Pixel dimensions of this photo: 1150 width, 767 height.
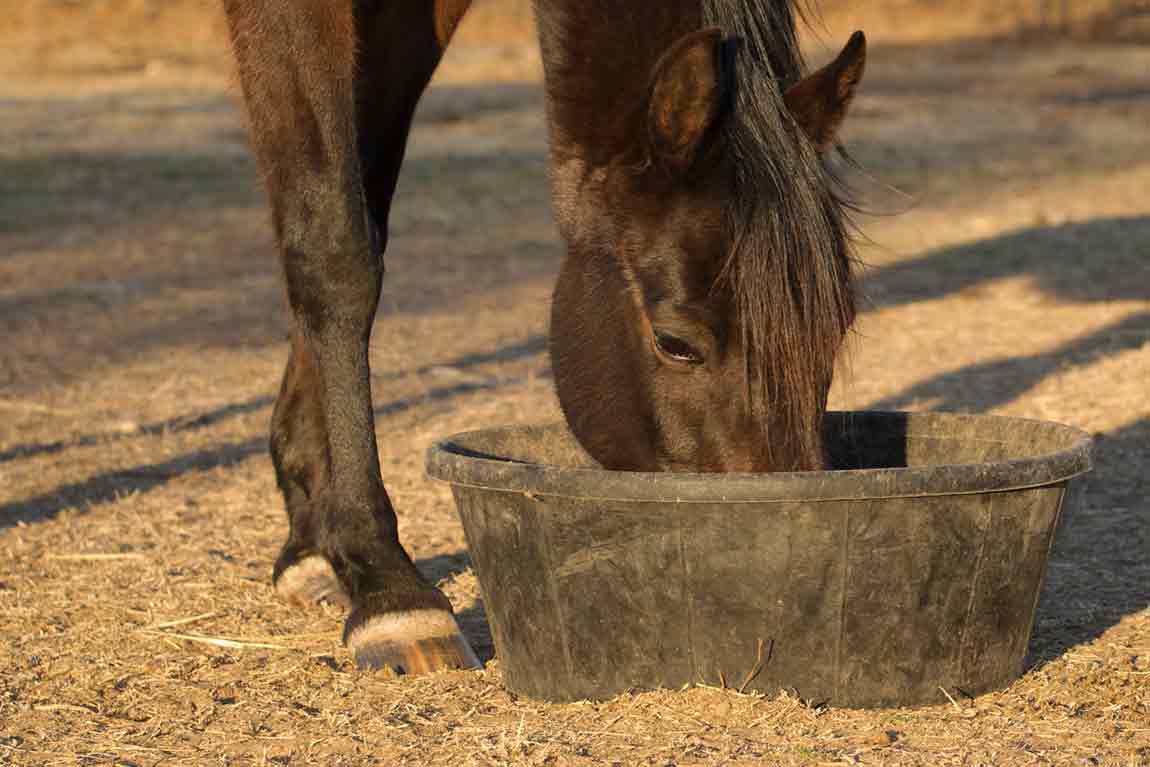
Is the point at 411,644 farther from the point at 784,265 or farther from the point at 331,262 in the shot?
the point at 784,265

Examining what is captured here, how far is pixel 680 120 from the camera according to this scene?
2533 mm

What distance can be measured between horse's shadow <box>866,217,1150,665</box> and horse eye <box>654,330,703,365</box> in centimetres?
93

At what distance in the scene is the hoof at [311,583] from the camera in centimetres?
342

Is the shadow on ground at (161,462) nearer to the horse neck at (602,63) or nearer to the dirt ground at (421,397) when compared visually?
the dirt ground at (421,397)

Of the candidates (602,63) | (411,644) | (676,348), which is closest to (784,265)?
(676,348)

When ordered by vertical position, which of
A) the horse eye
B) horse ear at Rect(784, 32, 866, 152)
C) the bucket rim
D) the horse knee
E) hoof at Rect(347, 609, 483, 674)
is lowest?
hoof at Rect(347, 609, 483, 674)

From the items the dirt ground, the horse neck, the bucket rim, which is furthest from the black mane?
the dirt ground

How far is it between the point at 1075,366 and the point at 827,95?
3579mm

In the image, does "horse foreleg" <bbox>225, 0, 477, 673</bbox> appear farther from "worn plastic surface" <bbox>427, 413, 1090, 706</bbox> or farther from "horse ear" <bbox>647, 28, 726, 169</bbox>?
"horse ear" <bbox>647, 28, 726, 169</bbox>

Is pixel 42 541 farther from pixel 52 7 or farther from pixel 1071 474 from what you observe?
pixel 52 7

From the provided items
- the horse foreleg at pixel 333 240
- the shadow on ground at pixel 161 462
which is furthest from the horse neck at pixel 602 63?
the shadow on ground at pixel 161 462

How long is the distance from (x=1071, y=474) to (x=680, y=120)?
866mm

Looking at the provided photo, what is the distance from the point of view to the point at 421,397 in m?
5.73

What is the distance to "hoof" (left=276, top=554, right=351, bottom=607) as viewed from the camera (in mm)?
3416
